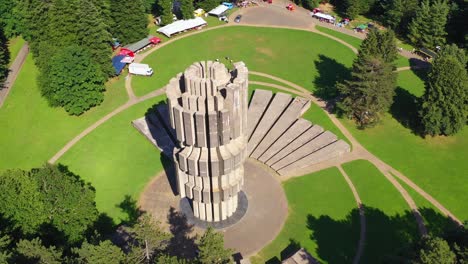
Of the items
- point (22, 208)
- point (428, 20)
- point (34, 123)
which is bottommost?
point (34, 123)

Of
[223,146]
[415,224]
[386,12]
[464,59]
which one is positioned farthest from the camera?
[386,12]

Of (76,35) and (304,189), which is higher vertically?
(76,35)

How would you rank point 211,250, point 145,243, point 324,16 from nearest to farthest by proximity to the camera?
point 211,250, point 145,243, point 324,16

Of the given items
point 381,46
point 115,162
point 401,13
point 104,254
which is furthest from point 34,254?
point 401,13

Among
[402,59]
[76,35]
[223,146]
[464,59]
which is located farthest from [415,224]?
[76,35]

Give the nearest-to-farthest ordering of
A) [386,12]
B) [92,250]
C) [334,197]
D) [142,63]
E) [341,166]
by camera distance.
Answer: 1. [92,250]
2. [334,197]
3. [341,166]
4. [142,63]
5. [386,12]

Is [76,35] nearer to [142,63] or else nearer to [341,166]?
[142,63]

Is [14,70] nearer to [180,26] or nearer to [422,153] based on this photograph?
[180,26]
